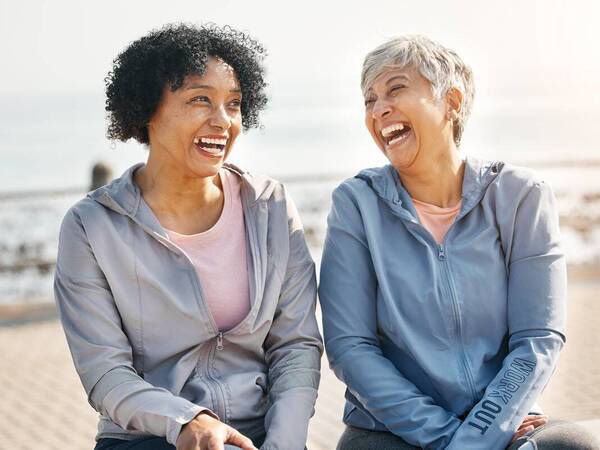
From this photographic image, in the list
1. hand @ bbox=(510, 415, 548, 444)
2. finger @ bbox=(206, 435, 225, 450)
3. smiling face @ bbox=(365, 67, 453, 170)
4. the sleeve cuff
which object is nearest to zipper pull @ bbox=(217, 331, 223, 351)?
the sleeve cuff

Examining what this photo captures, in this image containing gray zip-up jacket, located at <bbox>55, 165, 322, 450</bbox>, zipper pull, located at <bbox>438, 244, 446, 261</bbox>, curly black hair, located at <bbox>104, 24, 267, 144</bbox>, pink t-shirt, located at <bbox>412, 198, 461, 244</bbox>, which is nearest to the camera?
gray zip-up jacket, located at <bbox>55, 165, 322, 450</bbox>

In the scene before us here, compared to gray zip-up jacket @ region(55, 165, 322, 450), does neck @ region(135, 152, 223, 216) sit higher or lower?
higher

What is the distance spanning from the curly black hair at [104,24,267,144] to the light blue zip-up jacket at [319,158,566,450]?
22.4 inches

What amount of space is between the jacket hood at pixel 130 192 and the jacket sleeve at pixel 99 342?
12 cm

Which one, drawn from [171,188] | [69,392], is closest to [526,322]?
[171,188]

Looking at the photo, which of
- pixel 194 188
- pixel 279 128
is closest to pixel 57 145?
pixel 279 128

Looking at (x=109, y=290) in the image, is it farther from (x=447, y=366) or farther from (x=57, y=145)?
(x=57, y=145)

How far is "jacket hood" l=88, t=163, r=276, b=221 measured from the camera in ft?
11.2

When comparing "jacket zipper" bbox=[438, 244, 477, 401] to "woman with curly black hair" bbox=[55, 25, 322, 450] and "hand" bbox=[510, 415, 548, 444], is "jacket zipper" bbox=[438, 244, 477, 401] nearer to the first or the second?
"hand" bbox=[510, 415, 548, 444]

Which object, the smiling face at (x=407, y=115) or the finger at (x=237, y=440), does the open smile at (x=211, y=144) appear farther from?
the finger at (x=237, y=440)

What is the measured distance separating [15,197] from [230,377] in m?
9.32

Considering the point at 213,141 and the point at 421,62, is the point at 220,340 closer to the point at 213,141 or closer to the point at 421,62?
the point at 213,141

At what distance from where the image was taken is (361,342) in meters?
3.52

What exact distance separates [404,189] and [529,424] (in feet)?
3.00
